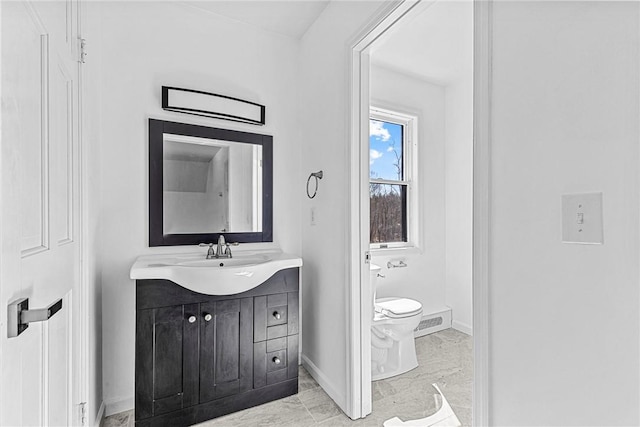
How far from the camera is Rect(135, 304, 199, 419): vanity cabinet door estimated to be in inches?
62.0

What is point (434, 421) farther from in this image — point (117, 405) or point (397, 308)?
point (117, 405)

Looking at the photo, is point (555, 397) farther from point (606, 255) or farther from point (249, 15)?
point (249, 15)

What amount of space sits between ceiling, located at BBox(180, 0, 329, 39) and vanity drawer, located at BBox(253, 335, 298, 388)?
207cm

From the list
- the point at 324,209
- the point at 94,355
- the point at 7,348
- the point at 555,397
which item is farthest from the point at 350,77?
the point at 94,355

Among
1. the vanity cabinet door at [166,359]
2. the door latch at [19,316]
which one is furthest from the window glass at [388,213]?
the door latch at [19,316]

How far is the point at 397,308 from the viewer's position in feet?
7.79

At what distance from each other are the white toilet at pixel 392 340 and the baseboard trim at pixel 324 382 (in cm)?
38

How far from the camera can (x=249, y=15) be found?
2.15 metres

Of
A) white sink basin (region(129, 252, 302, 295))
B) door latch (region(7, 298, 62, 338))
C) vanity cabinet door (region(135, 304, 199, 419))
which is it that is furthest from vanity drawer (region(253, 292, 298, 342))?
door latch (region(7, 298, 62, 338))

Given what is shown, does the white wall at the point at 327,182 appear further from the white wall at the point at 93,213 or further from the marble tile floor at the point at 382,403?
the white wall at the point at 93,213

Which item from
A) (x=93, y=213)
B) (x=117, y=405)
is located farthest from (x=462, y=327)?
(x=93, y=213)

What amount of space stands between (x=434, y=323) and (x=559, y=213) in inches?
101

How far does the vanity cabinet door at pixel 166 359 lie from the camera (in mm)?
1575

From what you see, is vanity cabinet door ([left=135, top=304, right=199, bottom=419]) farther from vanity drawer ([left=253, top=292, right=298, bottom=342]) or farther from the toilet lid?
the toilet lid
